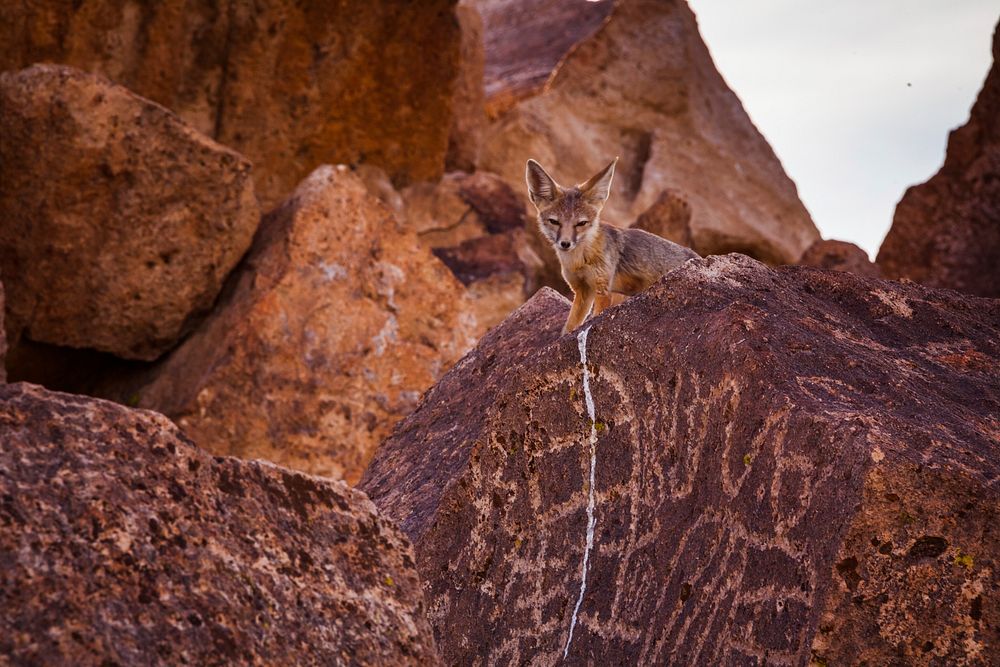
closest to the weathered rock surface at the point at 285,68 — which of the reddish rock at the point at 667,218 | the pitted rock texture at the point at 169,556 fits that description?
the reddish rock at the point at 667,218

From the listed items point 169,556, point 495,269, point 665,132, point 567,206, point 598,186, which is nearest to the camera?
point 169,556

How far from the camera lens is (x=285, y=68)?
13398 mm

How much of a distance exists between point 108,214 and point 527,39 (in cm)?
1383

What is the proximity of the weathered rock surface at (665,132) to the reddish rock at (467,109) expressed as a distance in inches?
46.5

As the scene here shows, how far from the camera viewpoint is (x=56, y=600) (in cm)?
311

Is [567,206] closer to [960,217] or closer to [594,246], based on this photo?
[594,246]

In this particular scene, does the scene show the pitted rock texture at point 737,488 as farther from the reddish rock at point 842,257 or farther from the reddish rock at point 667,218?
the reddish rock at point 667,218

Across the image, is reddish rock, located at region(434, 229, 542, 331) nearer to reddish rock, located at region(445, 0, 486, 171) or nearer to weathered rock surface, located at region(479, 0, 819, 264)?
reddish rock, located at region(445, 0, 486, 171)

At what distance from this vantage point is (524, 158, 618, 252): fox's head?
27.5ft

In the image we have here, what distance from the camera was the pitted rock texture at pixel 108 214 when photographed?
10.2 meters

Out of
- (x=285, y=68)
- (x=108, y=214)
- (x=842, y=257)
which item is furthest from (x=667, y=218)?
(x=108, y=214)

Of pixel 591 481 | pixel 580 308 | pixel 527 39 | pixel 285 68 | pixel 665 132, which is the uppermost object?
pixel 527 39

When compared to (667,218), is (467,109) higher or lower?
higher

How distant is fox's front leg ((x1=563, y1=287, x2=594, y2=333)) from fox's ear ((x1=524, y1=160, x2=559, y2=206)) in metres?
0.83
